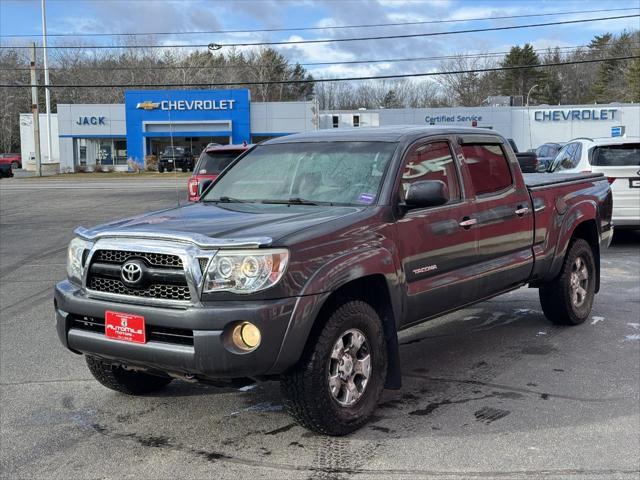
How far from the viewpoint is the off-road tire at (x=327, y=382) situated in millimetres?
3863

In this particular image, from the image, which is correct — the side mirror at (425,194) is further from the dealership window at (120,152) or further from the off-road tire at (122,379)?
the dealership window at (120,152)

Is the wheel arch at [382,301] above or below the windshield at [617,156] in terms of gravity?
below

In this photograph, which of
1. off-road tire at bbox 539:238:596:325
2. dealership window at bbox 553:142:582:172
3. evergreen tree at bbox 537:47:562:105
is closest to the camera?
off-road tire at bbox 539:238:596:325

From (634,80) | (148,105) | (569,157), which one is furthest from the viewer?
(634,80)

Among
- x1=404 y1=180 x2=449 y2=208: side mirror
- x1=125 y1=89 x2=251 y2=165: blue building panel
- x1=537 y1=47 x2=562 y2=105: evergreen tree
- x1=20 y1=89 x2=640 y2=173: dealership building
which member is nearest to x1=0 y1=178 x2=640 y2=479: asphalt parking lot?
x1=404 y1=180 x2=449 y2=208: side mirror

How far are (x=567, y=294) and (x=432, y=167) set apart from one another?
237 centimetres

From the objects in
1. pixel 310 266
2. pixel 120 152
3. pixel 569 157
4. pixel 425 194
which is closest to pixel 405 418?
pixel 310 266

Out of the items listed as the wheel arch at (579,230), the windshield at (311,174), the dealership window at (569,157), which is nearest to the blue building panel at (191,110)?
the dealership window at (569,157)

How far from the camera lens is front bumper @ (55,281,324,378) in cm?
359

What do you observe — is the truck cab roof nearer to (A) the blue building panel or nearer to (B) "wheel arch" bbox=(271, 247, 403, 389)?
(B) "wheel arch" bbox=(271, 247, 403, 389)

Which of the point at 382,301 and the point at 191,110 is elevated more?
the point at 191,110

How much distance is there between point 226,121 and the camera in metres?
54.6

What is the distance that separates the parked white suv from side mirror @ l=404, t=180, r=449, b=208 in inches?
295

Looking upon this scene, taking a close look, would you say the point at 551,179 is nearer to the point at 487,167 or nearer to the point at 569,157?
the point at 487,167
